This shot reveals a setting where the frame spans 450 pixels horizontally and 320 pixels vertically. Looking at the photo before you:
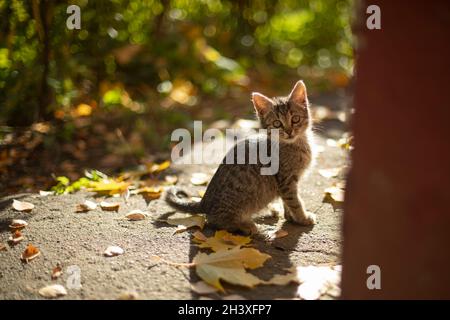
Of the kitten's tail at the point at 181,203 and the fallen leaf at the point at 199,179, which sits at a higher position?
the fallen leaf at the point at 199,179

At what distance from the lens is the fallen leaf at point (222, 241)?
3.36 metres

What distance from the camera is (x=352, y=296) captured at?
2.37 metres

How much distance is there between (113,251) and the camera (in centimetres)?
335

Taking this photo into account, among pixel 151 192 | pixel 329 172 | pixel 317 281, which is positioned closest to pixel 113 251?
pixel 151 192

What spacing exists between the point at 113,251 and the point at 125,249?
0.30ft

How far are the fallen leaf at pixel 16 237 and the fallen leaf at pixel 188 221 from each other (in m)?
1.16

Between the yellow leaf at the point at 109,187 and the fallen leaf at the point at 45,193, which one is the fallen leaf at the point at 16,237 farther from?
the yellow leaf at the point at 109,187

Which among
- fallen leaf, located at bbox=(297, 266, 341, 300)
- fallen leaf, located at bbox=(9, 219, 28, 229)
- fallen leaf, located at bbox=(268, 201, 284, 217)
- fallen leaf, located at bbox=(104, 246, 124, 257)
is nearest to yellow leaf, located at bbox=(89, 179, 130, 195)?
fallen leaf, located at bbox=(9, 219, 28, 229)

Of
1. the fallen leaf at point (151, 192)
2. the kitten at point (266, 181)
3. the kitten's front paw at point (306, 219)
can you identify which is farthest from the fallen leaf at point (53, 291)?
the kitten's front paw at point (306, 219)

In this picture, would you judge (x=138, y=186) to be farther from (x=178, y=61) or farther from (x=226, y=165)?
(x=178, y=61)

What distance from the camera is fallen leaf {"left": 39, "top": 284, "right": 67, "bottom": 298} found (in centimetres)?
288

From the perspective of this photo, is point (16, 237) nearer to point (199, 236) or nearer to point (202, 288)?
point (199, 236)

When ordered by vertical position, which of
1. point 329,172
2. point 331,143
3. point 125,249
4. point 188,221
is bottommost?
point 125,249

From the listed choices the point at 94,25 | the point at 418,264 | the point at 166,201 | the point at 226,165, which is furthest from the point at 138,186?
the point at 418,264
